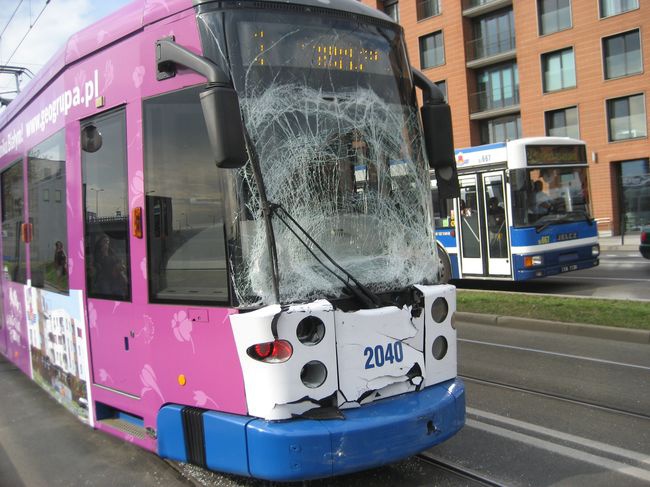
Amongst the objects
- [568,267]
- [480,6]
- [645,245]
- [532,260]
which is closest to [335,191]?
[532,260]

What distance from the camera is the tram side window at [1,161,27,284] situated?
6336 millimetres

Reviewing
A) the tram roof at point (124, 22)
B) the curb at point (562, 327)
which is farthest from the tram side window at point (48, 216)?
the curb at point (562, 327)

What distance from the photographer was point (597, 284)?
13.1m

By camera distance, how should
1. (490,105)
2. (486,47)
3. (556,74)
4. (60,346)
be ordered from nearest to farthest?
(60,346)
(556,74)
(486,47)
(490,105)

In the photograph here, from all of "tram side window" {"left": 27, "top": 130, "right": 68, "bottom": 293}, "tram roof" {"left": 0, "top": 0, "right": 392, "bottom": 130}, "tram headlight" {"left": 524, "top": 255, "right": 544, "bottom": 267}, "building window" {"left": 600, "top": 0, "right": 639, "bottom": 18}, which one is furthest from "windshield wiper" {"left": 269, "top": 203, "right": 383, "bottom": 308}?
"building window" {"left": 600, "top": 0, "right": 639, "bottom": 18}

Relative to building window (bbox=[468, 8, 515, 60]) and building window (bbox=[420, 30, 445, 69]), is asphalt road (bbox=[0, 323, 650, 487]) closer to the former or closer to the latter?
building window (bbox=[468, 8, 515, 60])

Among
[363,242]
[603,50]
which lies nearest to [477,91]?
[603,50]

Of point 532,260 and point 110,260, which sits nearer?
point 110,260

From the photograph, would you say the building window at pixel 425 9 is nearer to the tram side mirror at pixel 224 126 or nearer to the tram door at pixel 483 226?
the tram door at pixel 483 226

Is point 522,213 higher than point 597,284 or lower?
higher

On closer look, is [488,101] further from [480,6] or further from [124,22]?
[124,22]

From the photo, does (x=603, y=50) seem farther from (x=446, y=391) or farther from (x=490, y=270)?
(x=446, y=391)

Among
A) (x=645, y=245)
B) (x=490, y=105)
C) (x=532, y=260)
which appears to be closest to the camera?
(x=532, y=260)

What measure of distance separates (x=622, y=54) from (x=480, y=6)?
363 inches
